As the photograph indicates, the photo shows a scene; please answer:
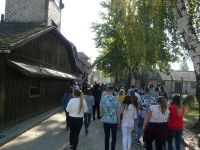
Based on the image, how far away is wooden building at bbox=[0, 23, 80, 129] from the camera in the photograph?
512 inches

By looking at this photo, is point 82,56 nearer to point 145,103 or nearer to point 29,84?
point 29,84

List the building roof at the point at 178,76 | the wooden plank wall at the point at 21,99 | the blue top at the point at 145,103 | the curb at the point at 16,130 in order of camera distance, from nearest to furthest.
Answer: the curb at the point at 16,130 < the blue top at the point at 145,103 < the wooden plank wall at the point at 21,99 < the building roof at the point at 178,76

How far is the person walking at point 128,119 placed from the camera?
9.72 meters

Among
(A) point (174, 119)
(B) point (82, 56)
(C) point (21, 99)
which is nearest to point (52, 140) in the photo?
(C) point (21, 99)

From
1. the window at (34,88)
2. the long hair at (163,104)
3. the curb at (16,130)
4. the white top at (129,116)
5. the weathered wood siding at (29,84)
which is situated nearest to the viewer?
the long hair at (163,104)

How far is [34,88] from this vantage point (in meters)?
17.9

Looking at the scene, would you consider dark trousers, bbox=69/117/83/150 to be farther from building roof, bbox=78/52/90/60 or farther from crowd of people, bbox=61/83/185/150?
building roof, bbox=78/52/90/60

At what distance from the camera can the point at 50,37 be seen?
21.2 meters

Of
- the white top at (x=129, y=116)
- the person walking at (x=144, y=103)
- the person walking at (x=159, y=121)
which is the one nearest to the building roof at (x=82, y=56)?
the person walking at (x=144, y=103)

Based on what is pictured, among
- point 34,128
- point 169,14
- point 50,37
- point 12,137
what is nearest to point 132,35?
point 169,14

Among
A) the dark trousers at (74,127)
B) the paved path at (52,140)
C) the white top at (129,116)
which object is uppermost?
the white top at (129,116)

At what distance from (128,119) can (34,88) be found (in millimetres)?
9166

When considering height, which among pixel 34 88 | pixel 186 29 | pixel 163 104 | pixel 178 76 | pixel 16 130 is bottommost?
pixel 16 130

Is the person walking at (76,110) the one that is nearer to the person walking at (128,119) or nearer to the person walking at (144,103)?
the person walking at (128,119)
